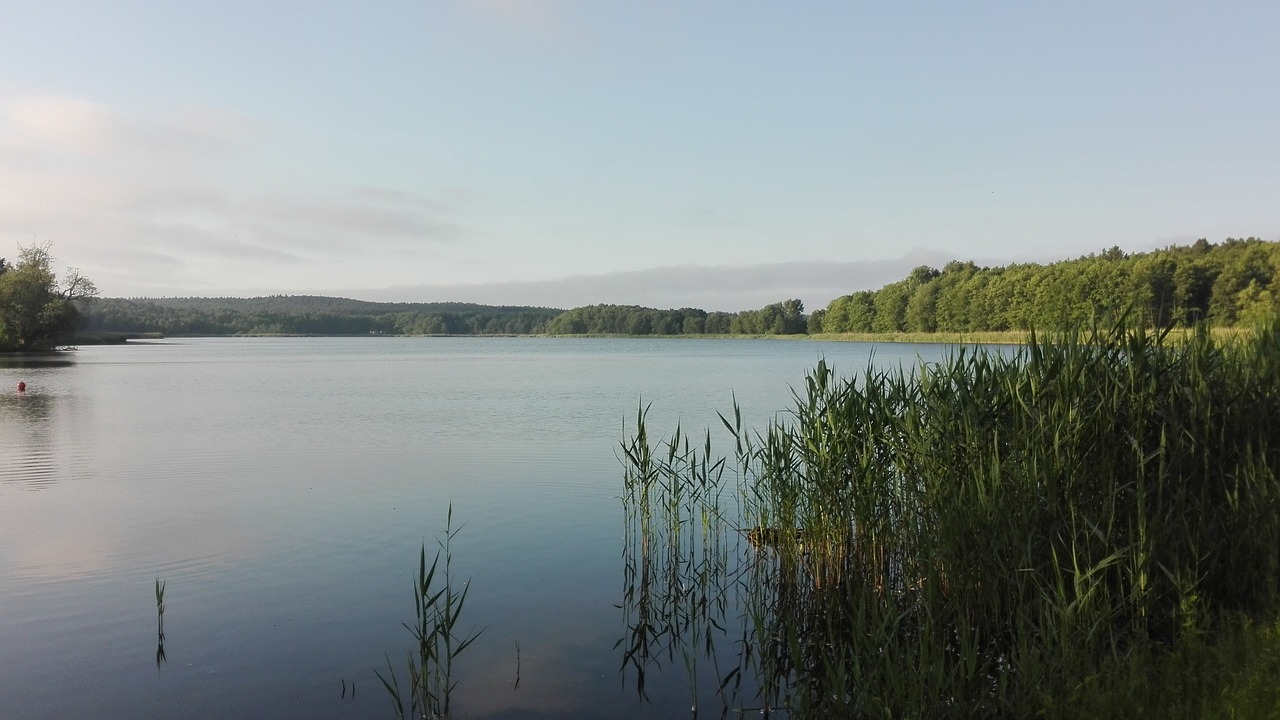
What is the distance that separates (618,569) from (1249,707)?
621 centimetres

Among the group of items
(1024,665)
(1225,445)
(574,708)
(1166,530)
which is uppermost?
(1225,445)

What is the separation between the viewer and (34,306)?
69.0m

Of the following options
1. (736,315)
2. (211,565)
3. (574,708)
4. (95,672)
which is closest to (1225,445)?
(574,708)

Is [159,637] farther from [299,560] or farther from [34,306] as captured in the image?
[34,306]

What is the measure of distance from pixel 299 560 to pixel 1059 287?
220 feet

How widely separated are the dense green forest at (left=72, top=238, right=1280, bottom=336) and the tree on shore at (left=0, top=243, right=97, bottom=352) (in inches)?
A: 609

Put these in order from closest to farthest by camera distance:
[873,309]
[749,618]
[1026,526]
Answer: [1026,526] < [749,618] < [873,309]

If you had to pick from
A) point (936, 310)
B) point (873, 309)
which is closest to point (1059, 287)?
point (936, 310)

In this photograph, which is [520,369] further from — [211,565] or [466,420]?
[211,565]

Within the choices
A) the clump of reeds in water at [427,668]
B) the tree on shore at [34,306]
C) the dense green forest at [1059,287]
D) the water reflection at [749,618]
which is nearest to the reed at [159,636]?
the clump of reeds in water at [427,668]

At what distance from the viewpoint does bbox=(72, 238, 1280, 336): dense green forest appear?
11.9 meters

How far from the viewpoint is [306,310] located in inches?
7269

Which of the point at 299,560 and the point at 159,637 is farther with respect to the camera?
the point at 299,560

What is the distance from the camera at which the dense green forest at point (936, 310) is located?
39.0ft
